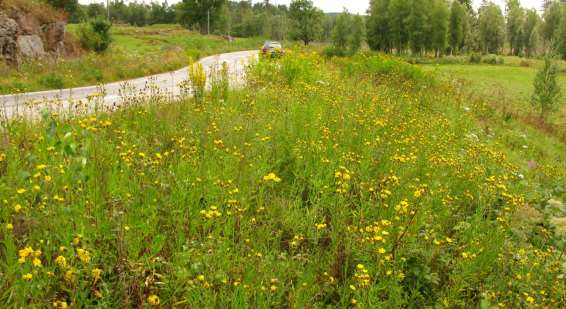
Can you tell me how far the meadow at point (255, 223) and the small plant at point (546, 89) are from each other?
2095 cm

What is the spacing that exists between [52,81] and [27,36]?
5637 millimetres

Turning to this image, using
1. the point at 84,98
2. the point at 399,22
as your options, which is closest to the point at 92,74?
the point at 84,98

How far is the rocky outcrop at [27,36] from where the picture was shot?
16.4 m

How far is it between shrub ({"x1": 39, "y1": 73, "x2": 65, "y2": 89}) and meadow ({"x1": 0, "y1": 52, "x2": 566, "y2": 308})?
879 cm

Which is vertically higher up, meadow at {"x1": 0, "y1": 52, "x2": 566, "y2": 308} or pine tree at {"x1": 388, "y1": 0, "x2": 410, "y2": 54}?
pine tree at {"x1": 388, "y1": 0, "x2": 410, "y2": 54}

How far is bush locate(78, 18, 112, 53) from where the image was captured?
78.0 feet

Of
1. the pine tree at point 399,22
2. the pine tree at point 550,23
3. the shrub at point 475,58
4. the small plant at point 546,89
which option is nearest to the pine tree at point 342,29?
the pine tree at point 399,22

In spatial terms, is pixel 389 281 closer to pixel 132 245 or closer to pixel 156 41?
pixel 132 245

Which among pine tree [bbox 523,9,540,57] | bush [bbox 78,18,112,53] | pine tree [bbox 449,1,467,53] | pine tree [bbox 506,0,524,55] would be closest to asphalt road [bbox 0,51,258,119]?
bush [bbox 78,18,112,53]

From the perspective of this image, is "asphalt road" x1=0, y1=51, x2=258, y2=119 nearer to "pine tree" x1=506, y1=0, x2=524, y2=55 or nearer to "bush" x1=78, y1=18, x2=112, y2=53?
"bush" x1=78, y1=18, x2=112, y2=53

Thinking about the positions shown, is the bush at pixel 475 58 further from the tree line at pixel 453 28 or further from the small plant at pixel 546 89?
the small plant at pixel 546 89

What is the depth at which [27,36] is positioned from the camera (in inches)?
708

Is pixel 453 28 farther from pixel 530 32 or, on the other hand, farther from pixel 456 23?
pixel 530 32

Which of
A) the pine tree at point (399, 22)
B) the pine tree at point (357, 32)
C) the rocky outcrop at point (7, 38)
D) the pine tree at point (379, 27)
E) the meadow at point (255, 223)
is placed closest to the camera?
the meadow at point (255, 223)
